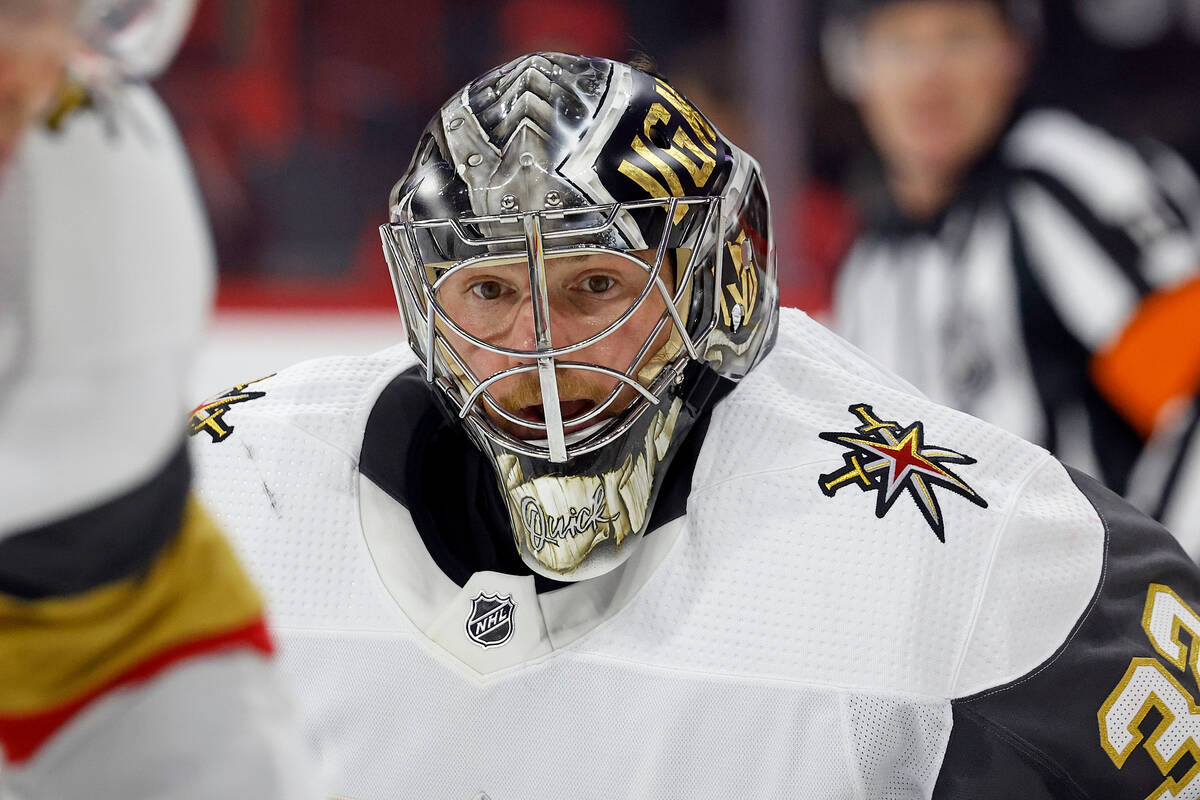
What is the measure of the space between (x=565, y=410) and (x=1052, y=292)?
314 centimetres

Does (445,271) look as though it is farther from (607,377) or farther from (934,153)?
(934,153)

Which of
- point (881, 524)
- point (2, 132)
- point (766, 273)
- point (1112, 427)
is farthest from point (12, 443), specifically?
point (1112, 427)

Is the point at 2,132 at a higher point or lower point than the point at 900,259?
higher

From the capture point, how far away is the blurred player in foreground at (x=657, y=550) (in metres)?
1.53

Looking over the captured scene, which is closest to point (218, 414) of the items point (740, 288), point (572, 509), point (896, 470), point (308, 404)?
point (308, 404)

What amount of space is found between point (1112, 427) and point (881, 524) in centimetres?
293

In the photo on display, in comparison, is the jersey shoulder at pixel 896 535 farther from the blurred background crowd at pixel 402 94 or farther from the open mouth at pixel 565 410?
the blurred background crowd at pixel 402 94

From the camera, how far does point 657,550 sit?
1.63 metres

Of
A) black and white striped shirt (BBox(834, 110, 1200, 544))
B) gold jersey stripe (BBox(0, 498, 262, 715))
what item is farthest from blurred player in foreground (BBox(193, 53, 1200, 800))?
black and white striped shirt (BBox(834, 110, 1200, 544))

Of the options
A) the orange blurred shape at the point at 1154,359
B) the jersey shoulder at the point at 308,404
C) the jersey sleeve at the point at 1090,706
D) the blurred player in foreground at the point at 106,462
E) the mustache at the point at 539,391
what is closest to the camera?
the blurred player in foreground at the point at 106,462

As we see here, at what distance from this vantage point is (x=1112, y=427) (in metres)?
4.30

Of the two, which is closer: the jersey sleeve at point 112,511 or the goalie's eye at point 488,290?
the jersey sleeve at point 112,511

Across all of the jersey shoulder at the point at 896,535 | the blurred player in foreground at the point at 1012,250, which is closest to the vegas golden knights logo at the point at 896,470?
the jersey shoulder at the point at 896,535

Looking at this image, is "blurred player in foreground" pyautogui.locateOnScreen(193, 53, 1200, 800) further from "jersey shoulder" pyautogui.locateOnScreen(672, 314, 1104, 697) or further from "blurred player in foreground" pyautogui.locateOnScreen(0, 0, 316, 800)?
"blurred player in foreground" pyautogui.locateOnScreen(0, 0, 316, 800)
